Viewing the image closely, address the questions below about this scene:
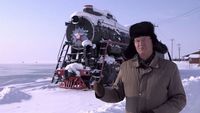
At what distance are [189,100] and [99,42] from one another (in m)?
6.22

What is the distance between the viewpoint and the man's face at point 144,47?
9.27ft

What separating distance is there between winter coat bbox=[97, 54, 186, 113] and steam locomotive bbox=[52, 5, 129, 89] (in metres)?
11.4

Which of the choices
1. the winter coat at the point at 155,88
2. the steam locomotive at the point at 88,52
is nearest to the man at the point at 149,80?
the winter coat at the point at 155,88

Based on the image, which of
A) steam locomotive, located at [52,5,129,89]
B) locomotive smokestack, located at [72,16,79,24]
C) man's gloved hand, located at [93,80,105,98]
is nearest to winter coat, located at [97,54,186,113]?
man's gloved hand, located at [93,80,105,98]

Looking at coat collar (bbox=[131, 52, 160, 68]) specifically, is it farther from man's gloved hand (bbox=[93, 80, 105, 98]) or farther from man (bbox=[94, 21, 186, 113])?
man's gloved hand (bbox=[93, 80, 105, 98])

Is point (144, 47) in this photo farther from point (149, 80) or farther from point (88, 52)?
point (88, 52)

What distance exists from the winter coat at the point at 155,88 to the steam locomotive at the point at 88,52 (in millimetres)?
11353

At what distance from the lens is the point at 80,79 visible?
46.6 ft

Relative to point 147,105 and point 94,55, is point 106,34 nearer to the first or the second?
point 94,55

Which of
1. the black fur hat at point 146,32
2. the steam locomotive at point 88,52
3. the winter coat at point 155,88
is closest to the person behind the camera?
the winter coat at point 155,88

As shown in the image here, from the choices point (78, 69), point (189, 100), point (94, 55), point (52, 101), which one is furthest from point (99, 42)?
point (189, 100)

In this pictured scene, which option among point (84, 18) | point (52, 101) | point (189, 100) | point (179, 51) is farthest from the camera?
point (179, 51)

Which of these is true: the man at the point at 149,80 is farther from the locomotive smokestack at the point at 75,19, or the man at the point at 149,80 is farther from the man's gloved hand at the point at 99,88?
the locomotive smokestack at the point at 75,19

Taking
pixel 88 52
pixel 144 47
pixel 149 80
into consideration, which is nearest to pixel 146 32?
pixel 144 47
